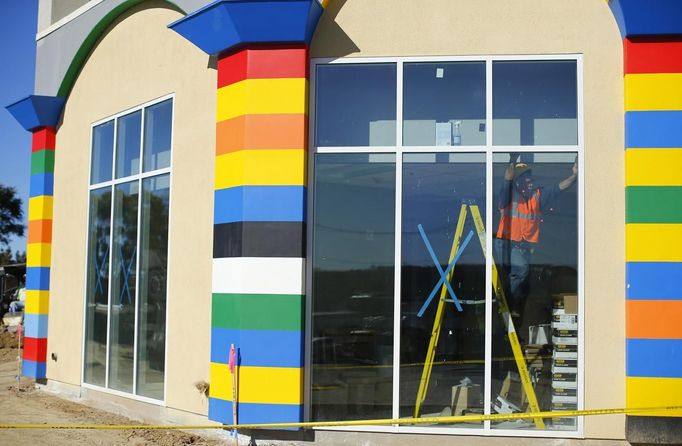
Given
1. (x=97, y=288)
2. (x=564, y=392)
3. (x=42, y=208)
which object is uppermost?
(x=42, y=208)

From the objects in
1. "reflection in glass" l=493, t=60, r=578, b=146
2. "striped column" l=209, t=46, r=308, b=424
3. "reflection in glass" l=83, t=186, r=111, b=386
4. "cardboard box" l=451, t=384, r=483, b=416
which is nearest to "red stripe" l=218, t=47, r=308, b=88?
"striped column" l=209, t=46, r=308, b=424

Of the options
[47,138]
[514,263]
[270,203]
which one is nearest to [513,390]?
[514,263]

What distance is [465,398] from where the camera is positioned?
793 cm

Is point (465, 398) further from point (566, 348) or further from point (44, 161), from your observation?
point (44, 161)

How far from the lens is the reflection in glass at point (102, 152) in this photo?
11459 millimetres

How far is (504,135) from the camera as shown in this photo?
8.07 m

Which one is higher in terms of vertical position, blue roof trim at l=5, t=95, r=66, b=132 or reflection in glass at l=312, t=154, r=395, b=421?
blue roof trim at l=5, t=95, r=66, b=132

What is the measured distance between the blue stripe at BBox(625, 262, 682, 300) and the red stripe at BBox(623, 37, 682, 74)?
6.79ft

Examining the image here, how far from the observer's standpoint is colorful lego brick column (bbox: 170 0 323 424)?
26.3ft

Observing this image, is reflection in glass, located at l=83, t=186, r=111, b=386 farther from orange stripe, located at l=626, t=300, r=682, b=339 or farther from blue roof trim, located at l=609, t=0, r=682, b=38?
blue roof trim, located at l=609, t=0, r=682, b=38

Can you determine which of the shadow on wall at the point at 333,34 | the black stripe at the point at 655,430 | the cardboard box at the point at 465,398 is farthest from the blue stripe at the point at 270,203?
the black stripe at the point at 655,430

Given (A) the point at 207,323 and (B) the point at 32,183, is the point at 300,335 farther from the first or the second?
(B) the point at 32,183

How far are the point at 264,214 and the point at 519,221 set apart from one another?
285 centimetres

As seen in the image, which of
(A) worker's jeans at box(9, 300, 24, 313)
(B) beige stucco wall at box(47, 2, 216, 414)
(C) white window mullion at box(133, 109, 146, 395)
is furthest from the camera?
(A) worker's jeans at box(9, 300, 24, 313)
